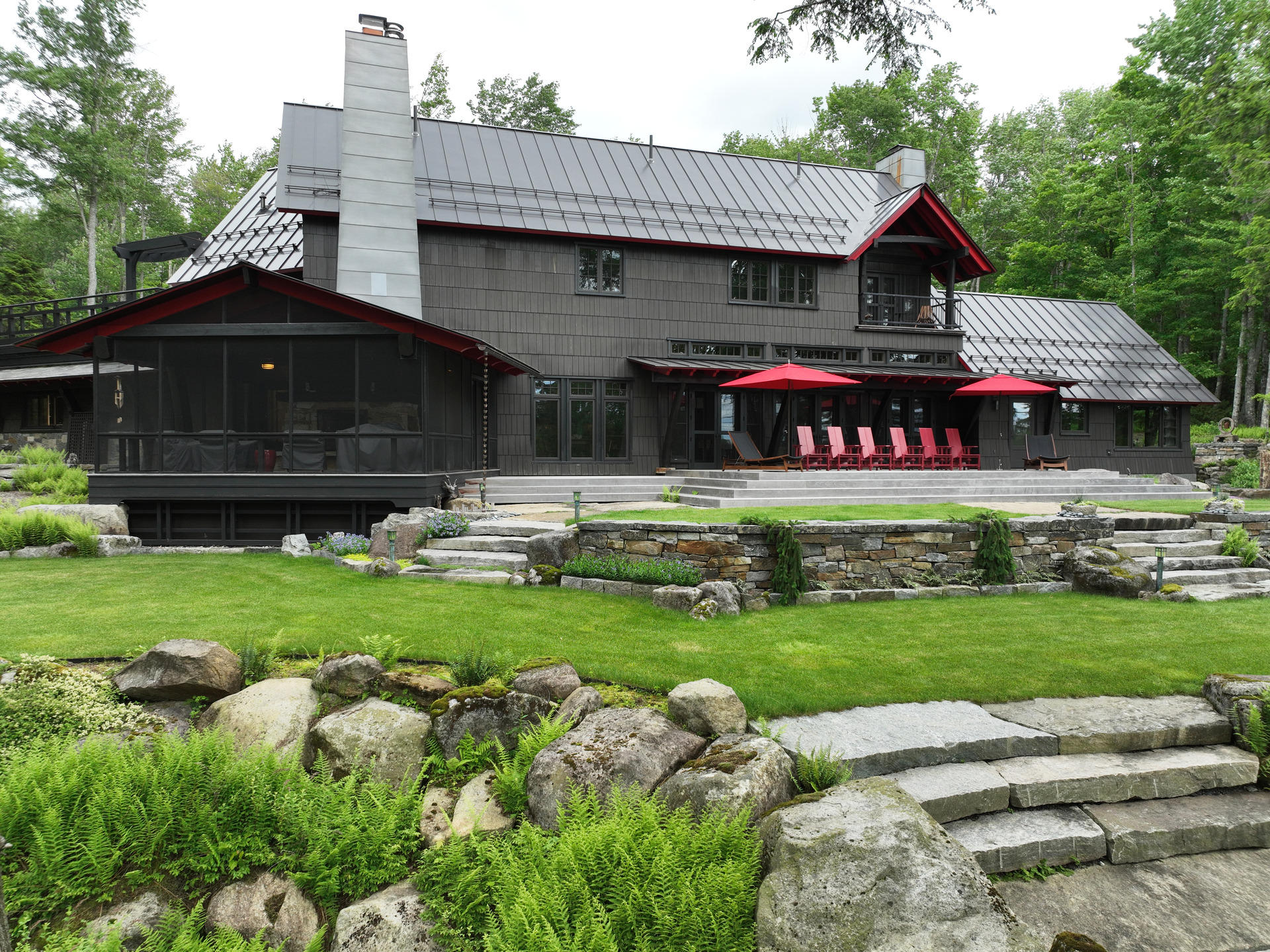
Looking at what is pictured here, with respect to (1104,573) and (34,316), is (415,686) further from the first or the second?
(34,316)

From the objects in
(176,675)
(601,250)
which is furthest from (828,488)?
(176,675)

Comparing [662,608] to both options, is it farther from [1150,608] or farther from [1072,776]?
[1150,608]

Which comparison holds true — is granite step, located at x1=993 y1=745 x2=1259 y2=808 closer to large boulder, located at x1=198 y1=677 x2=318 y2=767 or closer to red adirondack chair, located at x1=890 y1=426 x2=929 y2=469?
large boulder, located at x1=198 y1=677 x2=318 y2=767

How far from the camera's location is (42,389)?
758 inches

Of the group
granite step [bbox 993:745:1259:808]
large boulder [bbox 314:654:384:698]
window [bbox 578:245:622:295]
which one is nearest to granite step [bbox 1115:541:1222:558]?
granite step [bbox 993:745:1259:808]

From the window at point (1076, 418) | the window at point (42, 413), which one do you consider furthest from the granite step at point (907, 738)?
the window at point (42, 413)

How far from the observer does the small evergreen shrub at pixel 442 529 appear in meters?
9.77

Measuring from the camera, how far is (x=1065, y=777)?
429 centimetres

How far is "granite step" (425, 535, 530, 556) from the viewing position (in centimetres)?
941

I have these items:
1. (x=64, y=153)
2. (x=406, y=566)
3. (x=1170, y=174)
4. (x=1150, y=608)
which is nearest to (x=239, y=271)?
(x=406, y=566)

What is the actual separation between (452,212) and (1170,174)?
90.4ft

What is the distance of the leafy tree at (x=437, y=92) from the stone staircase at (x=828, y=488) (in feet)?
79.9

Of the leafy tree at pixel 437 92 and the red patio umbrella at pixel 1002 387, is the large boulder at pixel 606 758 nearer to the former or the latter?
the red patio umbrella at pixel 1002 387

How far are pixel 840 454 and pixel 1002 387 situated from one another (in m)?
4.23
